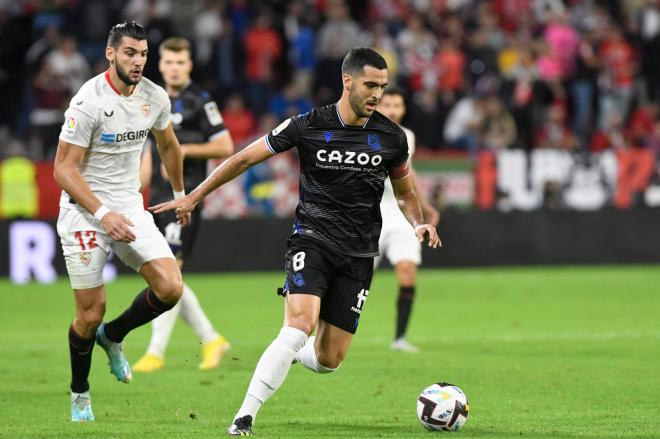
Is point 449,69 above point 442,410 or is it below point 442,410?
above

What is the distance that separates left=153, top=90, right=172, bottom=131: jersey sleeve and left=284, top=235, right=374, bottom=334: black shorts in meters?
1.29

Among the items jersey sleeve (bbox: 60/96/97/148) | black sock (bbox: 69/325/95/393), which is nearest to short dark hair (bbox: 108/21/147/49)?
jersey sleeve (bbox: 60/96/97/148)

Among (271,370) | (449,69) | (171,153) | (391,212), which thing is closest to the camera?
(271,370)

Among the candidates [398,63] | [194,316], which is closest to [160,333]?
[194,316]

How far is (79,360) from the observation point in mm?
8148

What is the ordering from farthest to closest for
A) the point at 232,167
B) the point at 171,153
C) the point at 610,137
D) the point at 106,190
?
1. the point at 610,137
2. the point at 171,153
3. the point at 106,190
4. the point at 232,167

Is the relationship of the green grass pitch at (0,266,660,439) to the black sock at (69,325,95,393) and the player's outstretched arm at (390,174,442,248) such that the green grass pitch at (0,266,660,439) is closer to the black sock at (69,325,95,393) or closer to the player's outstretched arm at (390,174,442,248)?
the black sock at (69,325,95,393)

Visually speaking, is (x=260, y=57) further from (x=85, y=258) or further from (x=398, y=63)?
(x=85, y=258)

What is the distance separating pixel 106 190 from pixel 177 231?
274cm

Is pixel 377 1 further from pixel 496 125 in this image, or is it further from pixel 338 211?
pixel 338 211

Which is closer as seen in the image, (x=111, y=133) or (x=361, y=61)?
(x=361, y=61)

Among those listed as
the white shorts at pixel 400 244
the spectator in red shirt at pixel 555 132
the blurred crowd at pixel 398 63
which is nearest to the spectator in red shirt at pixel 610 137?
the blurred crowd at pixel 398 63

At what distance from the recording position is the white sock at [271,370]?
279 inches

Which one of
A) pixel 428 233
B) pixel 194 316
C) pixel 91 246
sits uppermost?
pixel 428 233
